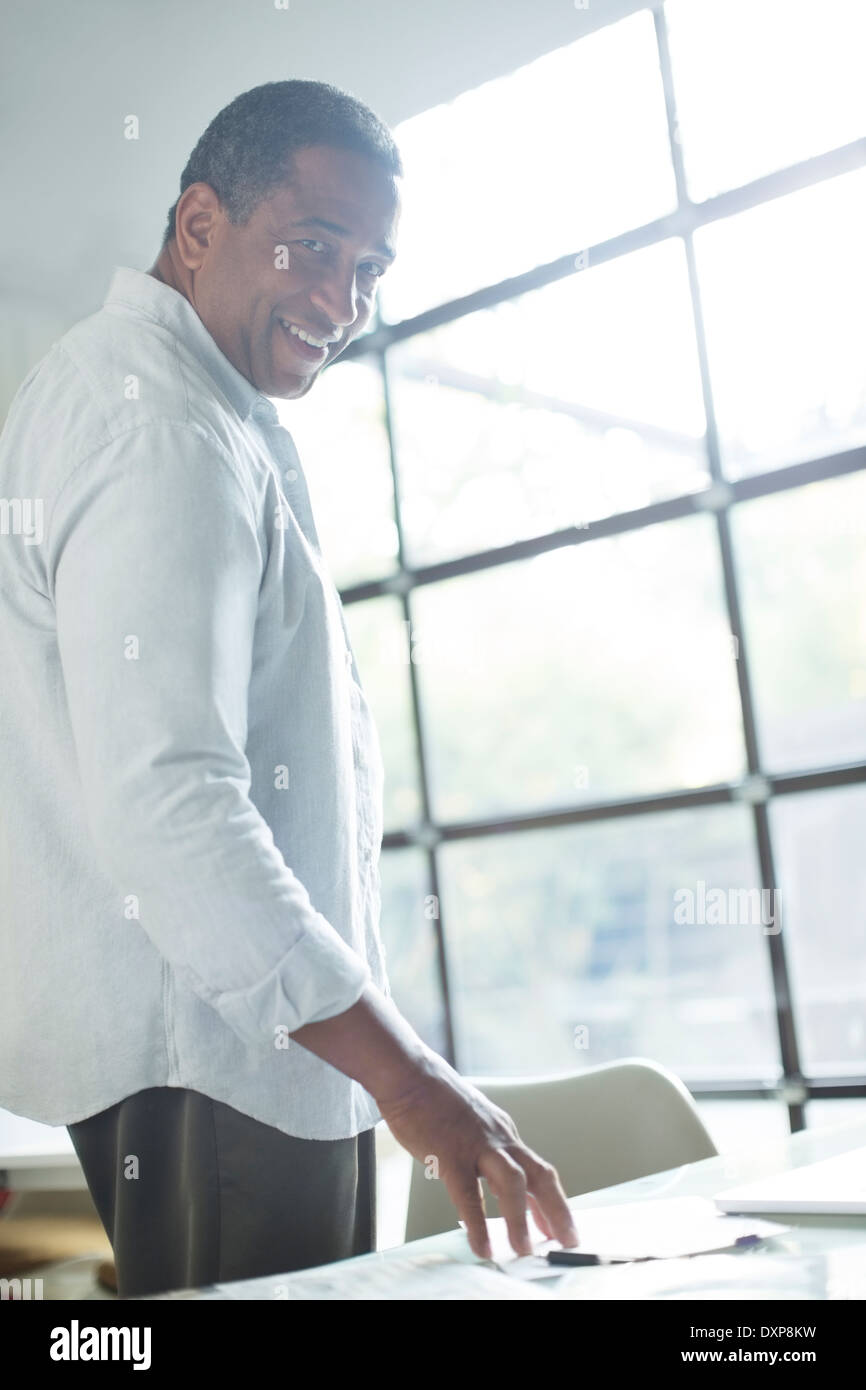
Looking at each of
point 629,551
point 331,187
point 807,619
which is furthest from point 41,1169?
point 331,187

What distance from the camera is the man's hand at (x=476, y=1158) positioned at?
838 millimetres

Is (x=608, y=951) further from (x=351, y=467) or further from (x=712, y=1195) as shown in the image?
(x=712, y=1195)

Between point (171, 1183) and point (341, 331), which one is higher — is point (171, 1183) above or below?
below

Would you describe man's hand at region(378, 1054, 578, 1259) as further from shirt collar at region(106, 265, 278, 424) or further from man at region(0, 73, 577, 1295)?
shirt collar at region(106, 265, 278, 424)

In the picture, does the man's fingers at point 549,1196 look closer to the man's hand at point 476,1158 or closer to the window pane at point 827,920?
the man's hand at point 476,1158

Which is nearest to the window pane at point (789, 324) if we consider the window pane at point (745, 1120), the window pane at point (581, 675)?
the window pane at point (581, 675)

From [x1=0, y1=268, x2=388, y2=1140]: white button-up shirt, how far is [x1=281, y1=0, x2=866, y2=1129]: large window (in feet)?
5.99

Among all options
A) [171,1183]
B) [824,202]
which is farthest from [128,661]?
[824,202]

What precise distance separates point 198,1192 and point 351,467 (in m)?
2.85

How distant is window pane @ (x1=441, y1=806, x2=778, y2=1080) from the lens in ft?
9.43

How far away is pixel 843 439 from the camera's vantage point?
2785 mm
